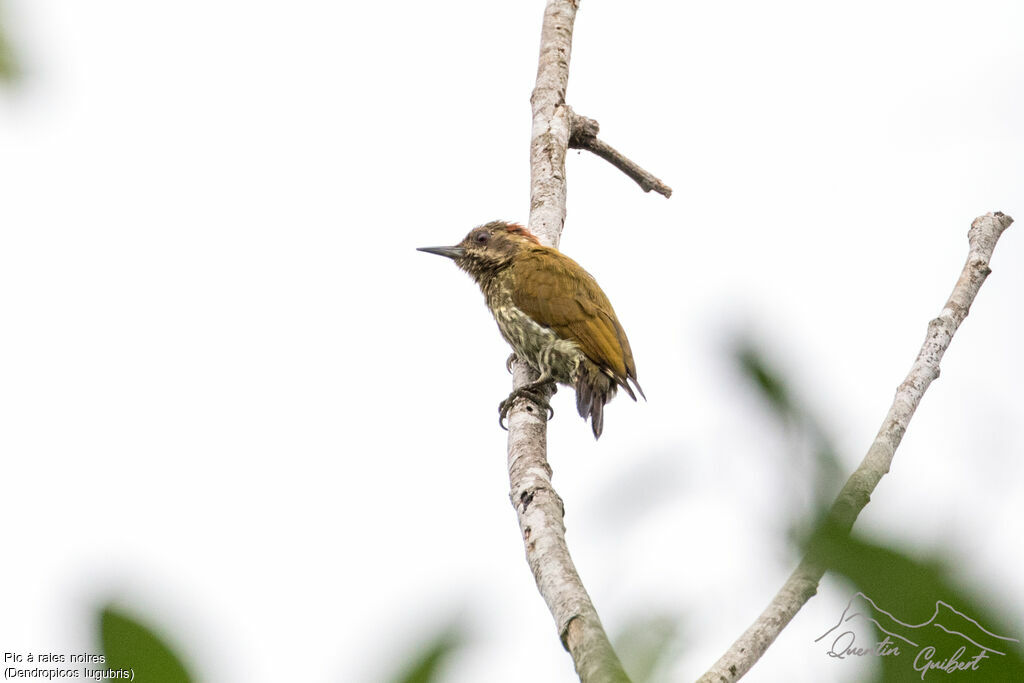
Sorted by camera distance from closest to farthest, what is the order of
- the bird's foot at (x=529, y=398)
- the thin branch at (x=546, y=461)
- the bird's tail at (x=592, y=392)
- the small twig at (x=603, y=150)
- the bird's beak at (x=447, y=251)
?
the thin branch at (x=546, y=461)
the bird's foot at (x=529, y=398)
the bird's tail at (x=592, y=392)
the small twig at (x=603, y=150)
the bird's beak at (x=447, y=251)

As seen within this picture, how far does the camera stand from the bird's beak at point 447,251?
5469 millimetres

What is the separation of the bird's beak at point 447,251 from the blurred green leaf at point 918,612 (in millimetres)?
4999

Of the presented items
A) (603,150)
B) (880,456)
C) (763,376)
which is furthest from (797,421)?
(603,150)

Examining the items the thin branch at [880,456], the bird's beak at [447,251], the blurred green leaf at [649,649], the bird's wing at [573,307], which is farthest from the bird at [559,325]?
the blurred green leaf at [649,649]

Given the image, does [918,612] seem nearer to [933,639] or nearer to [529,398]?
[933,639]

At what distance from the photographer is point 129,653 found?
1.57ft

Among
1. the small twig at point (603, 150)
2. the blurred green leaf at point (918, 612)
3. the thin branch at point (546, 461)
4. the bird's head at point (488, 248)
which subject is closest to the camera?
the blurred green leaf at point (918, 612)

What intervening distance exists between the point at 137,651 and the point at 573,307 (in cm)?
414

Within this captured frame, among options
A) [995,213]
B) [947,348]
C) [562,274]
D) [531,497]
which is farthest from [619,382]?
[947,348]

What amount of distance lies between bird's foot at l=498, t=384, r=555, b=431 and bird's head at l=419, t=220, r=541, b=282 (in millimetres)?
1082

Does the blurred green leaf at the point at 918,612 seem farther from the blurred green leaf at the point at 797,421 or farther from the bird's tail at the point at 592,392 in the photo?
the bird's tail at the point at 592,392

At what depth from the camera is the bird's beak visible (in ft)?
17.9

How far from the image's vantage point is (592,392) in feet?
14.5

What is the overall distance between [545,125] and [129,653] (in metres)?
4.45
